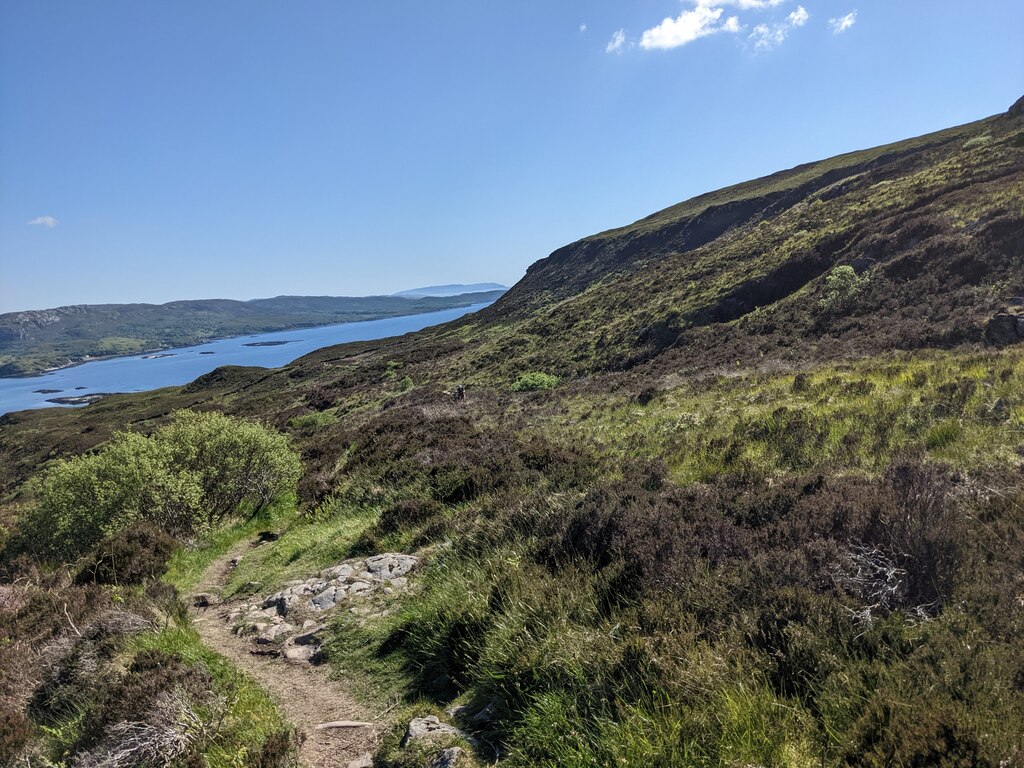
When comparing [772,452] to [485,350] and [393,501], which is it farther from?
[485,350]

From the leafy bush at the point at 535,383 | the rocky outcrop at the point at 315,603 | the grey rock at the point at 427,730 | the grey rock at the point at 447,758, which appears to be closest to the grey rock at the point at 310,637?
the rocky outcrop at the point at 315,603

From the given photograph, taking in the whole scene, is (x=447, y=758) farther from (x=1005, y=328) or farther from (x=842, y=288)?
(x=842, y=288)

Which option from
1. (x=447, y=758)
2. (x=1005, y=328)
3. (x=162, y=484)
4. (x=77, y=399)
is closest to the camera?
(x=447, y=758)

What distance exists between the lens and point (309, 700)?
4.99 m

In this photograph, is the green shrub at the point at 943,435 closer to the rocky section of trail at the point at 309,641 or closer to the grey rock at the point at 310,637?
the rocky section of trail at the point at 309,641

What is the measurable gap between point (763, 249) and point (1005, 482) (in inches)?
1505

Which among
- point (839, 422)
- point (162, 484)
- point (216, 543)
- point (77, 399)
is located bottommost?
point (216, 543)

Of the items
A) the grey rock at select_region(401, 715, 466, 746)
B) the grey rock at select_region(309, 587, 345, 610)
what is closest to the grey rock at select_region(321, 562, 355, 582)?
the grey rock at select_region(309, 587, 345, 610)

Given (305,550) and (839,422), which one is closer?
(839,422)

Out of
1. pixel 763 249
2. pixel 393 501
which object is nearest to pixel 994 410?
pixel 393 501

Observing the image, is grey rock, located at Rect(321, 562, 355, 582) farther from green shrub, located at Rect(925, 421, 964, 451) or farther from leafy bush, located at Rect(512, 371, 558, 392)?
leafy bush, located at Rect(512, 371, 558, 392)

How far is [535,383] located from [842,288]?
1679 centimetres

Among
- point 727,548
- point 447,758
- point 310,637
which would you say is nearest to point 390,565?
point 310,637

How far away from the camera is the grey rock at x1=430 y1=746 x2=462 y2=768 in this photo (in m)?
3.51
